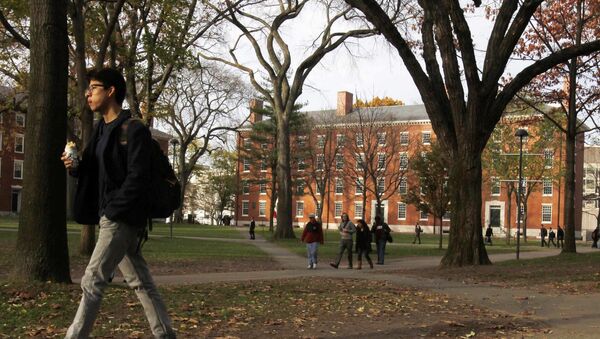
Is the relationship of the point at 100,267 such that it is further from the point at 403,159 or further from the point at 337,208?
the point at 337,208

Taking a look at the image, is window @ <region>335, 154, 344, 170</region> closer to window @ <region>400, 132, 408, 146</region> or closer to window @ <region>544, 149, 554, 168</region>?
window @ <region>400, 132, 408, 146</region>

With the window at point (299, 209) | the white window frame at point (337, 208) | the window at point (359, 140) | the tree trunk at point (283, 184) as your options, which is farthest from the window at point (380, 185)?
the tree trunk at point (283, 184)

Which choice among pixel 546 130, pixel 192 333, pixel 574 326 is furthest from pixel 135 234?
pixel 546 130

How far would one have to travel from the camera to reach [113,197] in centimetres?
451

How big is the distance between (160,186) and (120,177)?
28cm

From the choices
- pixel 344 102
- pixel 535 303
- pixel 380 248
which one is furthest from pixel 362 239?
pixel 344 102

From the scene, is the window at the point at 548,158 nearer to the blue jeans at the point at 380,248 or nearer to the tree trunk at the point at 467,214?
the blue jeans at the point at 380,248

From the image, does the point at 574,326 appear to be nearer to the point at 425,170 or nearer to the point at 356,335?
the point at 356,335

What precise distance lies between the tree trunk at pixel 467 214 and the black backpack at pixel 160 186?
530 inches

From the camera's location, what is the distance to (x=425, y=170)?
32.5 meters

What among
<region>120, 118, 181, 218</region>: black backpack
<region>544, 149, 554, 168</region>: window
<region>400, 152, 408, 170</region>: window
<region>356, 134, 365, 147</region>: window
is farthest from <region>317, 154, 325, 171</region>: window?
<region>120, 118, 181, 218</region>: black backpack

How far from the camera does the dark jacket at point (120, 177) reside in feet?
14.6

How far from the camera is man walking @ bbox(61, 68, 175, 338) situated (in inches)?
176

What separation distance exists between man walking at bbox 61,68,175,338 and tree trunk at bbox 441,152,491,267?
43.7 ft
